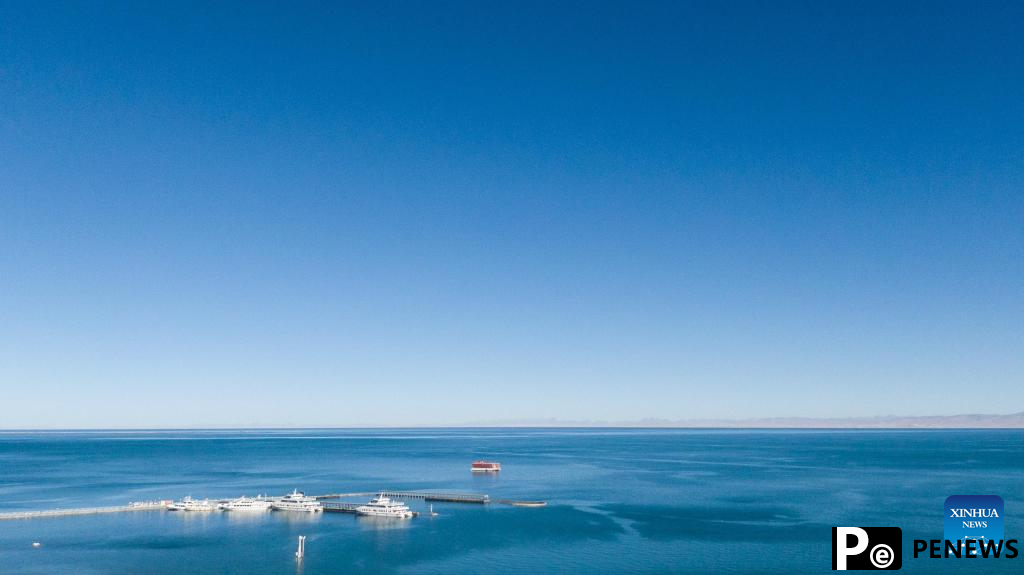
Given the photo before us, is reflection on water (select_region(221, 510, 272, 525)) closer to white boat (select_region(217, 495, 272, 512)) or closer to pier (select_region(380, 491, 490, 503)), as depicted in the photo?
white boat (select_region(217, 495, 272, 512))

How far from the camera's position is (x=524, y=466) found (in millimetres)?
162125

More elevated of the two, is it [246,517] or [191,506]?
[191,506]

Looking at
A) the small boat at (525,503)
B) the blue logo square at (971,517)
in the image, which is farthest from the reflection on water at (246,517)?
the blue logo square at (971,517)

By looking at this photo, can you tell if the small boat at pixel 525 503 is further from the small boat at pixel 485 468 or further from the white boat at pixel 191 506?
the small boat at pixel 485 468

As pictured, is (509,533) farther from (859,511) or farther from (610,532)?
(859,511)

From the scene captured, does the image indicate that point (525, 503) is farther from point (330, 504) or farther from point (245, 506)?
point (245, 506)

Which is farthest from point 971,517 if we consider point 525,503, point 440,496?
point 440,496

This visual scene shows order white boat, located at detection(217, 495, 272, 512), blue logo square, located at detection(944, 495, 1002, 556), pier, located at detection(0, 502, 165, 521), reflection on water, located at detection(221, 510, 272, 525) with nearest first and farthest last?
blue logo square, located at detection(944, 495, 1002, 556), pier, located at detection(0, 502, 165, 521), reflection on water, located at detection(221, 510, 272, 525), white boat, located at detection(217, 495, 272, 512)

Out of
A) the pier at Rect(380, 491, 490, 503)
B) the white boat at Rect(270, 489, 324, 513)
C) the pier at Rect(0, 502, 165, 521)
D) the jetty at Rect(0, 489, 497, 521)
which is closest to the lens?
the pier at Rect(0, 502, 165, 521)

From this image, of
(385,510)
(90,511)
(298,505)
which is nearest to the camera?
(385,510)

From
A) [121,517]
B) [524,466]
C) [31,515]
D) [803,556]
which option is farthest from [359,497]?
[524,466]

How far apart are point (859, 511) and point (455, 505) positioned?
152 feet

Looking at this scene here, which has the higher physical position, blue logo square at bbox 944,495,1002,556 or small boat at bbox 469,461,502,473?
blue logo square at bbox 944,495,1002,556

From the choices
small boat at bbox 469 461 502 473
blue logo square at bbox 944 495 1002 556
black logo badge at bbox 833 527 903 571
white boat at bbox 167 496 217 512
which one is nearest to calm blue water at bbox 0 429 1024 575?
white boat at bbox 167 496 217 512
